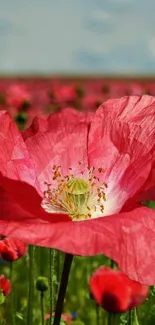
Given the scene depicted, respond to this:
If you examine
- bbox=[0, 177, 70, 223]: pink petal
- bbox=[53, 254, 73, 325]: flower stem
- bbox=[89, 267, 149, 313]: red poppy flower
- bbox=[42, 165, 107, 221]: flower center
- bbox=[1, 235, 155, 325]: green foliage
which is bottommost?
bbox=[1, 235, 155, 325]: green foliage

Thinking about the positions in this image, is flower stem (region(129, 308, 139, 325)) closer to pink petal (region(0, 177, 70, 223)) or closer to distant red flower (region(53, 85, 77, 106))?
pink petal (region(0, 177, 70, 223))

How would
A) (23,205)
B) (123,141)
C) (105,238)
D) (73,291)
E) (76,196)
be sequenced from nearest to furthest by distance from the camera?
(105,238)
(23,205)
(76,196)
(123,141)
(73,291)

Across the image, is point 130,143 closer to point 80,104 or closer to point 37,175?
point 37,175

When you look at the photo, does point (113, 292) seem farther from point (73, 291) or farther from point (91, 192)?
point (73, 291)

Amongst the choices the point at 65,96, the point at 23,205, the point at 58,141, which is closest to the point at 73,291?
the point at 58,141

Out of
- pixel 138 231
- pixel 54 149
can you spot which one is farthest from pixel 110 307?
pixel 54 149

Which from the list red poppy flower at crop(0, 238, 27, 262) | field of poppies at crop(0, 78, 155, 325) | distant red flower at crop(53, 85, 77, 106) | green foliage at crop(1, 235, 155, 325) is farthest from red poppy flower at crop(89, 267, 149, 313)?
distant red flower at crop(53, 85, 77, 106)
